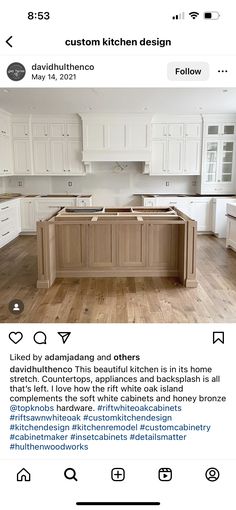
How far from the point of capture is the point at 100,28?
1.61 ft

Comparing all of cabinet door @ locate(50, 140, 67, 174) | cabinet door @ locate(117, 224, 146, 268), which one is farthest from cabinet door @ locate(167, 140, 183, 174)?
cabinet door @ locate(117, 224, 146, 268)

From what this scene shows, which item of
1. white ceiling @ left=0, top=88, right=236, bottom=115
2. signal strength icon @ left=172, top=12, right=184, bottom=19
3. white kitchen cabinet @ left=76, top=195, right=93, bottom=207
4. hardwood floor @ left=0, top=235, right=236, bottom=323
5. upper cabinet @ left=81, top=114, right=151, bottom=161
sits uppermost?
white ceiling @ left=0, top=88, right=236, bottom=115

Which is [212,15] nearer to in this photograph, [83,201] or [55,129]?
[83,201]

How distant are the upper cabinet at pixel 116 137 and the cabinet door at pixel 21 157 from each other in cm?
80

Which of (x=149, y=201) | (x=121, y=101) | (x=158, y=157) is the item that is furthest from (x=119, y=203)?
(x=121, y=101)

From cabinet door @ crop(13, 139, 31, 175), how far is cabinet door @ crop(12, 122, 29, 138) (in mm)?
79

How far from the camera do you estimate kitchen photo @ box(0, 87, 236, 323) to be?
9.98 ft

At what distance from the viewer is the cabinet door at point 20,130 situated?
18.5 feet

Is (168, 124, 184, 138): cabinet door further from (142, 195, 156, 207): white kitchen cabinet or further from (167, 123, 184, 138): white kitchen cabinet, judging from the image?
(142, 195, 156, 207): white kitchen cabinet

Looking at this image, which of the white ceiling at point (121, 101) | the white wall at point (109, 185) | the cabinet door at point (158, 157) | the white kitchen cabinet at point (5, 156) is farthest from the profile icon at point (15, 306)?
the white wall at point (109, 185)

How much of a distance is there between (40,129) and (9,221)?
1.39 meters

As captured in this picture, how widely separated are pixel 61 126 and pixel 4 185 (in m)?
1.21

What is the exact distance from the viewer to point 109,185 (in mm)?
6066
